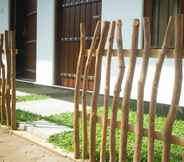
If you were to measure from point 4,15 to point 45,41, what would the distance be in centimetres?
308

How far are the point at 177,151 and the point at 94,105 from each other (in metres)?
1.14

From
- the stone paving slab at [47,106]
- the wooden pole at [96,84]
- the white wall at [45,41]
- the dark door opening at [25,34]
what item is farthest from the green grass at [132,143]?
the dark door opening at [25,34]

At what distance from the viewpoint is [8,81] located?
19.7ft

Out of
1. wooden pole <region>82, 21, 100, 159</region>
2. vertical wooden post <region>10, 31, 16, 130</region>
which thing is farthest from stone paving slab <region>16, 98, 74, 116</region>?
wooden pole <region>82, 21, 100, 159</region>

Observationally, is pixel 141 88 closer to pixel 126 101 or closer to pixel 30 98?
pixel 126 101

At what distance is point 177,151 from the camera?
4.47 m

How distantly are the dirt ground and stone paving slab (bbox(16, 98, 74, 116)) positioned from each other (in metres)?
1.53

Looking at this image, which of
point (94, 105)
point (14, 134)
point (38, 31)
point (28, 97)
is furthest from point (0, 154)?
point (38, 31)

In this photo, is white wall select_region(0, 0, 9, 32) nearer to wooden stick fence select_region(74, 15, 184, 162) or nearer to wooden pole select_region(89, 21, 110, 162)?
wooden stick fence select_region(74, 15, 184, 162)

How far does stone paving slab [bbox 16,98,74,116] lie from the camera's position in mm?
7043

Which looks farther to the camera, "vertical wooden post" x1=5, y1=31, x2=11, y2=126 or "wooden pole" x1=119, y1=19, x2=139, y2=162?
"vertical wooden post" x1=5, y1=31, x2=11, y2=126

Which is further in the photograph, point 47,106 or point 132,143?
point 47,106

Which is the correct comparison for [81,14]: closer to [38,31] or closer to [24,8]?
[38,31]

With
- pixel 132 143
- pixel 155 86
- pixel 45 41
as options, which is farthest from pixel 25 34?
pixel 155 86
